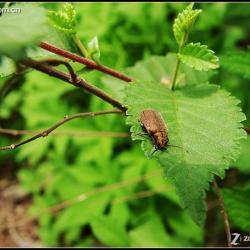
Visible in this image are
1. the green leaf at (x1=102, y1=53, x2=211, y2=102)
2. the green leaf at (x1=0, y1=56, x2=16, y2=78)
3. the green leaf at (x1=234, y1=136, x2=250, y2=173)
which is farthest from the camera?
the green leaf at (x1=234, y1=136, x2=250, y2=173)

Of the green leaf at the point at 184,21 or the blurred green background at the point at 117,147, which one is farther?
the blurred green background at the point at 117,147

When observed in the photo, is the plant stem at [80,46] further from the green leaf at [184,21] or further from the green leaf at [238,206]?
the green leaf at [238,206]

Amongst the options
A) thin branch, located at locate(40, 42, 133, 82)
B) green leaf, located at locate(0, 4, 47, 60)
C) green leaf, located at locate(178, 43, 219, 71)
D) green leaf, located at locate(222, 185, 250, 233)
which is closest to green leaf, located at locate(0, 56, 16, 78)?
thin branch, located at locate(40, 42, 133, 82)

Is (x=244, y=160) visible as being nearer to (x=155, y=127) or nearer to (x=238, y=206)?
(x=238, y=206)

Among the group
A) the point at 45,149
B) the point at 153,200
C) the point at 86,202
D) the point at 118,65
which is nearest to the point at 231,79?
the point at 118,65

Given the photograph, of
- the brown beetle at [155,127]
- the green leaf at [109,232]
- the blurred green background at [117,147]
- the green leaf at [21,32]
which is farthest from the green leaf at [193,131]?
the blurred green background at [117,147]

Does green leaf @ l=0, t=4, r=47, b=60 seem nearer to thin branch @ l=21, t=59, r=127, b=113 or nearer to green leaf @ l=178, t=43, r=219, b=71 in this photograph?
thin branch @ l=21, t=59, r=127, b=113

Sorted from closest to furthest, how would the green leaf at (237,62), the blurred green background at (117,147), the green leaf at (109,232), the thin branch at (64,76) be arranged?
1. the thin branch at (64,76)
2. the green leaf at (237,62)
3. the green leaf at (109,232)
4. the blurred green background at (117,147)
